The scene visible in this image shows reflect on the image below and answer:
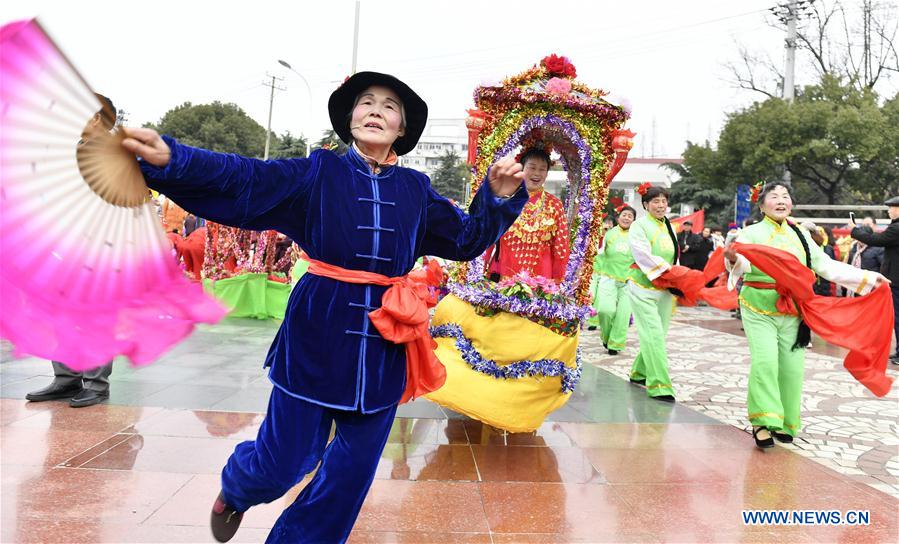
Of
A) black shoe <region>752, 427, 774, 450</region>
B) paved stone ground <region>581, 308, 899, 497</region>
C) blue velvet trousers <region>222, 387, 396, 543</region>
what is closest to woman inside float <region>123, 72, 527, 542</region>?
blue velvet trousers <region>222, 387, 396, 543</region>

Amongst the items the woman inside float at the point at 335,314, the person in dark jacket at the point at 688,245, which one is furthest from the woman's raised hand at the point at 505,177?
the person in dark jacket at the point at 688,245

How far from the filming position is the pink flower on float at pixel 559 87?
419cm

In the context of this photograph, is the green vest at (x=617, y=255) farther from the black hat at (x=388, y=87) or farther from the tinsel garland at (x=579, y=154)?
the black hat at (x=388, y=87)

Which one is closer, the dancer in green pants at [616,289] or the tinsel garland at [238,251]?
the dancer in green pants at [616,289]

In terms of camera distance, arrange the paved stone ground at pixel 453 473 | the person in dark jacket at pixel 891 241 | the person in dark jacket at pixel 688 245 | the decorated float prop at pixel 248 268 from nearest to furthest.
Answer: the paved stone ground at pixel 453 473, the person in dark jacket at pixel 891 241, the decorated float prop at pixel 248 268, the person in dark jacket at pixel 688 245

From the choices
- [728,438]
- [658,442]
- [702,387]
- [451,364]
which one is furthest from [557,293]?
[702,387]

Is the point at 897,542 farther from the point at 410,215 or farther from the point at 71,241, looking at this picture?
the point at 71,241

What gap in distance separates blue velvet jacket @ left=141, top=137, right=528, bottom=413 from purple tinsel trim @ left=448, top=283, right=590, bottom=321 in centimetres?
161

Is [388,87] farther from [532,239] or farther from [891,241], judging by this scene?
[891,241]

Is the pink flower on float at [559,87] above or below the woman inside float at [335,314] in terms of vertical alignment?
above

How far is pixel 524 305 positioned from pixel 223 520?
7.51ft

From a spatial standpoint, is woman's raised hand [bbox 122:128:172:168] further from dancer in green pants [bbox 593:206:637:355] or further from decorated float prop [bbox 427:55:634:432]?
dancer in green pants [bbox 593:206:637:355]

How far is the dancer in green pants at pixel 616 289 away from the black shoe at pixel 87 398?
582 centimetres

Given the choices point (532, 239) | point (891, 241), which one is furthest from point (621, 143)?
point (891, 241)
